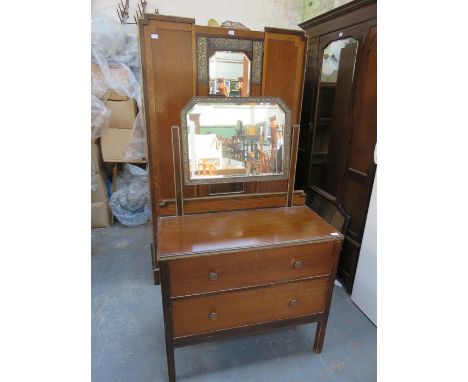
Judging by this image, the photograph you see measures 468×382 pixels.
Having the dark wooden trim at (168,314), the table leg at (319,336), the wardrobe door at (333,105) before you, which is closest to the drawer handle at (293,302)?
the table leg at (319,336)

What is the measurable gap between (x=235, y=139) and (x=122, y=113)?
5.37ft

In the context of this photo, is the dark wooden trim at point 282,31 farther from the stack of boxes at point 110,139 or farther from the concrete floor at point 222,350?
the concrete floor at point 222,350

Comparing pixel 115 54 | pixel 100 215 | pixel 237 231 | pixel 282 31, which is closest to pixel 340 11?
pixel 282 31

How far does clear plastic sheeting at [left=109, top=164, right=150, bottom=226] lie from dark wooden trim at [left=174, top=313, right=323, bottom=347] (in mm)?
1701

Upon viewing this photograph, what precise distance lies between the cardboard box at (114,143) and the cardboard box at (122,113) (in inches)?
2.2

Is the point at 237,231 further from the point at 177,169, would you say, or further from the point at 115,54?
the point at 115,54

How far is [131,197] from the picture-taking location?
2639mm

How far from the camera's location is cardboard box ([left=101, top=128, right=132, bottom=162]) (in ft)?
8.39

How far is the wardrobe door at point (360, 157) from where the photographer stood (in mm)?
1577

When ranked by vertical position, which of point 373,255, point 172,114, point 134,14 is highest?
point 134,14

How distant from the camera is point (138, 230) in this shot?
8.66 ft
